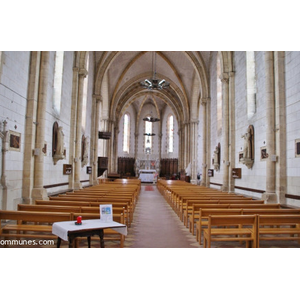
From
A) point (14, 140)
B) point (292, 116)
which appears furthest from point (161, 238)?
point (292, 116)

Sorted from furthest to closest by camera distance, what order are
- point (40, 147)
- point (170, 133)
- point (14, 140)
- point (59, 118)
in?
point (170, 133)
point (59, 118)
point (40, 147)
point (14, 140)

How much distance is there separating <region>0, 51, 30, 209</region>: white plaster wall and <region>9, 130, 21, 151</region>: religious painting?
0.10m

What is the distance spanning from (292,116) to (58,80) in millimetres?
9449

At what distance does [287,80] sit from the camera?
28.0 ft

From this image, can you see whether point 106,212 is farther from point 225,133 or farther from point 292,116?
point 225,133

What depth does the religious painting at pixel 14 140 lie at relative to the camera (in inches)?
297

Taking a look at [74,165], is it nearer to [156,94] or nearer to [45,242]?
[45,242]

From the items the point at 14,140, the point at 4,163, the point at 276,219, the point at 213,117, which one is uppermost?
the point at 213,117

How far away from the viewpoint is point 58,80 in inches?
476

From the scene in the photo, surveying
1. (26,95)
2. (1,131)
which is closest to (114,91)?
(26,95)

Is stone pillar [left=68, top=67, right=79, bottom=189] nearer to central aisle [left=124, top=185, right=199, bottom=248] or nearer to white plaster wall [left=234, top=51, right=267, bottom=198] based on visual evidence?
central aisle [left=124, top=185, right=199, bottom=248]

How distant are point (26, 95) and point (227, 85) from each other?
10133 millimetres

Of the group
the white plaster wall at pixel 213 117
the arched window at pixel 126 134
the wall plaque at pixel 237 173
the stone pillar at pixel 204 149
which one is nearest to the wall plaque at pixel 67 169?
the wall plaque at pixel 237 173

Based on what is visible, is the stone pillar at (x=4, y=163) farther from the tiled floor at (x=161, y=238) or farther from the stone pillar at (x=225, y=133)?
the stone pillar at (x=225, y=133)
